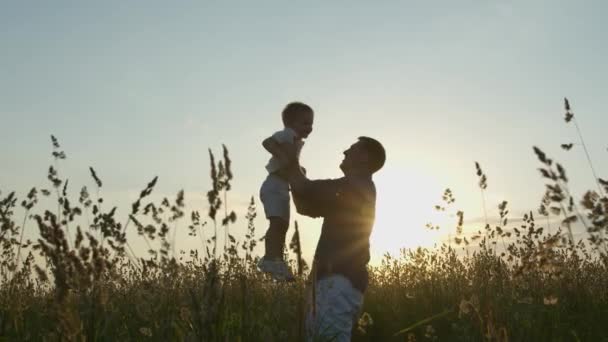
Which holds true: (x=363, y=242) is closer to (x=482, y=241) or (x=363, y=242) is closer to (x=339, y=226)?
(x=339, y=226)

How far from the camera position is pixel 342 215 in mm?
4398

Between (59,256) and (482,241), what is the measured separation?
19.8ft

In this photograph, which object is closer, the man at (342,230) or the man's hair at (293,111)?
the man at (342,230)

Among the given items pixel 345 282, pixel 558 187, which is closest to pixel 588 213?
pixel 558 187

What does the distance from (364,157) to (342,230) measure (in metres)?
0.68

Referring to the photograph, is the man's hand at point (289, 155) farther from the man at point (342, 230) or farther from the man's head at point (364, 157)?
the man's head at point (364, 157)

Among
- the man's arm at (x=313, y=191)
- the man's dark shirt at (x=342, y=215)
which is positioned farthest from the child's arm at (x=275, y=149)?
the man's dark shirt at (x=342, y=215)

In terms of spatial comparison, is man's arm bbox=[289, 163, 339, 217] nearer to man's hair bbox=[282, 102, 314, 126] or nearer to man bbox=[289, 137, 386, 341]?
man bbox=[289, 137, 386, 341]

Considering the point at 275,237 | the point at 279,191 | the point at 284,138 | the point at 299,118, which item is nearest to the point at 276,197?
the point at 279,191

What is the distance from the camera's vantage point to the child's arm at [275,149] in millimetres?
4371

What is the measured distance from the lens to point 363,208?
14.5 feet

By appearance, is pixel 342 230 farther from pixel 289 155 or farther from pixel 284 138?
pixel 284 138

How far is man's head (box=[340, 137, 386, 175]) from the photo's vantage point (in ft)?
15.4

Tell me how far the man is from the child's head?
927 mm
